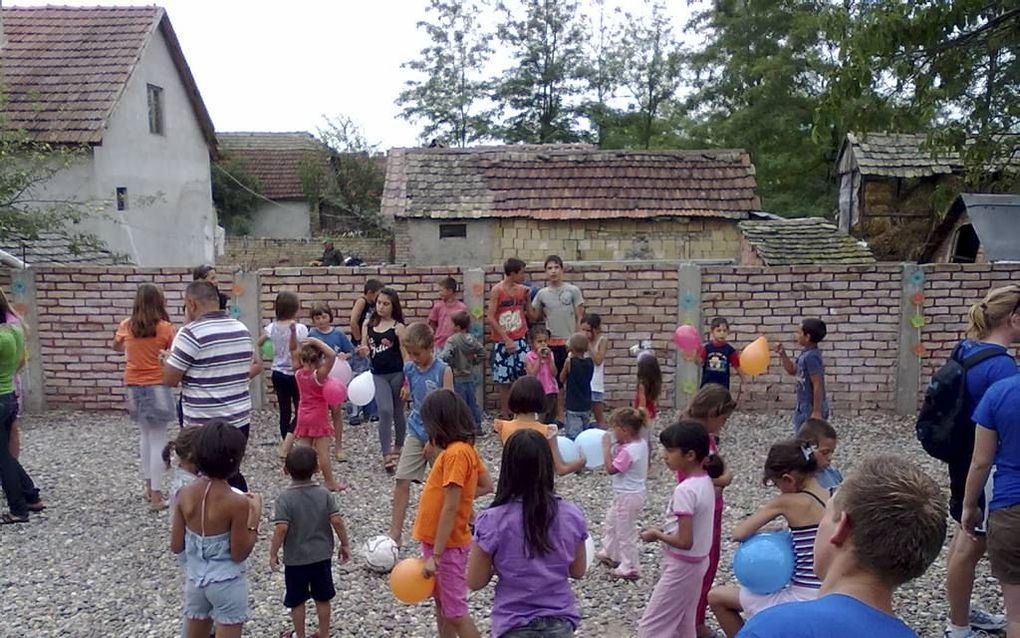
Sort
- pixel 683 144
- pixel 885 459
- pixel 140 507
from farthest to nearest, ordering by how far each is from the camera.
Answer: pixel 683 144 < pixel 140 507 < pixel 885 459

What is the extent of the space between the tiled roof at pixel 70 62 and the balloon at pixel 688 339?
11865 mm

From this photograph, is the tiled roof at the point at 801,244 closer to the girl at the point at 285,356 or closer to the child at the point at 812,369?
the child at the point at 812,369

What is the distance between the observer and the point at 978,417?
11.4ft

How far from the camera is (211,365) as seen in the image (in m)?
4.78

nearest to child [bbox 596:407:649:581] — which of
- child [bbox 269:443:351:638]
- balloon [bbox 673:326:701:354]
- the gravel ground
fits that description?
the gravel ground

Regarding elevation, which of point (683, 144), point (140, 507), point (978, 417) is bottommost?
point (140, 507)

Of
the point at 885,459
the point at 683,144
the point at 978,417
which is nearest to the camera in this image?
Result: the point at 885,459

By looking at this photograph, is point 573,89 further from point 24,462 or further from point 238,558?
point 238,558

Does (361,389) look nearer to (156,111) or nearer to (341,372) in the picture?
(341,372)

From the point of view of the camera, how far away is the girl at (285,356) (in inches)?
289

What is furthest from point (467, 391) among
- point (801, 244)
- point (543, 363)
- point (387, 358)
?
point (801, 244)

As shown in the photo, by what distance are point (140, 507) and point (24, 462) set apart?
7.11ft

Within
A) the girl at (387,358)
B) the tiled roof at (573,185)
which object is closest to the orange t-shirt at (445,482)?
the girl at (387,358)

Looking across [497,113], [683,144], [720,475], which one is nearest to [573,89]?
[497,113]
